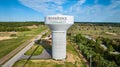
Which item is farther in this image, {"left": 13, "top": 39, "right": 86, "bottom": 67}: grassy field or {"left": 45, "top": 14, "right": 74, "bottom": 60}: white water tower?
{"left": 45, "top": 14, "right": 74, "bottom": 60}: white water tower

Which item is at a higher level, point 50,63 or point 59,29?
point 59,29

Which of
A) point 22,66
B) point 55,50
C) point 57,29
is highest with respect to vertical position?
point 57,29

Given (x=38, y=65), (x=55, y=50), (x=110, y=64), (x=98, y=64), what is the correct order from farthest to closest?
(x=55, y=50), (x=38, y=65), (x=98, y=64), (x=110, y=64)

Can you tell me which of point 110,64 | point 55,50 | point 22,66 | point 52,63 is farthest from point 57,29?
point 110,64

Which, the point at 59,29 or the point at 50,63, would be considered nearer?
the point at 50,63

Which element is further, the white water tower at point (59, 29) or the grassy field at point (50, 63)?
the white water tower at point (59, 29)

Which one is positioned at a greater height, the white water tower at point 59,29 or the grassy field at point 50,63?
the white water tower at point 59,29

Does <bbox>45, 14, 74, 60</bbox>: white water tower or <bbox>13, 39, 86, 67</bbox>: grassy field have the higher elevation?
<bbox>45, 14, 74, 60</bbox>: white water tower

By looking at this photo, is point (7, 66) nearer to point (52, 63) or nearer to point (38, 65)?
point (38, 65)
